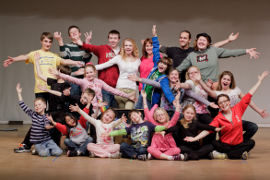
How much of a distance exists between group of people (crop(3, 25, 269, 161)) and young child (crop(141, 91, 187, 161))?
0.04ft

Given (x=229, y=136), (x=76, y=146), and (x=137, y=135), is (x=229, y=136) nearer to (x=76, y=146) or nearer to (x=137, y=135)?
(x=137, y=135)

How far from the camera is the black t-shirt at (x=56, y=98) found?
4.88m

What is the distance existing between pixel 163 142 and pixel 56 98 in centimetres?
166

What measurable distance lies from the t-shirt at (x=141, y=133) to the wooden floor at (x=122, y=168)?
29 cm

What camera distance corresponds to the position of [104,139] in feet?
14.7

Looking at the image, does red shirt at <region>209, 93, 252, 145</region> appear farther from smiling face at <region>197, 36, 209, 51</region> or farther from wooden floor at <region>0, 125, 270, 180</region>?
smiling face at <region>197, 36, 209, 51</region>

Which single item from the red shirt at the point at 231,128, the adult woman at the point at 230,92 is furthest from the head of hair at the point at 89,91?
the red shirt at the point at 231,128

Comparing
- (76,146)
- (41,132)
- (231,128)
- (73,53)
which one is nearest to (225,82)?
(231,128)

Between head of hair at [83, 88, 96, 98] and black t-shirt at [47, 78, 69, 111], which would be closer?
head of hair at [83, 88, 96, 98]

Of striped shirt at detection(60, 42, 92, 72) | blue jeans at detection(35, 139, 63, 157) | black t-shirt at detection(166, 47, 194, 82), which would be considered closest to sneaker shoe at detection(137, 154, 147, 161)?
blue jeans at detection(35, 139, 63, 157)

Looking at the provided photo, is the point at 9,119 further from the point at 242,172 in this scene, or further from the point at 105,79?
the point at 242,172

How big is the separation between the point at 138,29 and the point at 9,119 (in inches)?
146

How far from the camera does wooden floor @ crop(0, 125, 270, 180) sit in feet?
11.3

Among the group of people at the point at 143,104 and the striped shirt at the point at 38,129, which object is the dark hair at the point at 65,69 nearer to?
the group of people at the point at 143,104
